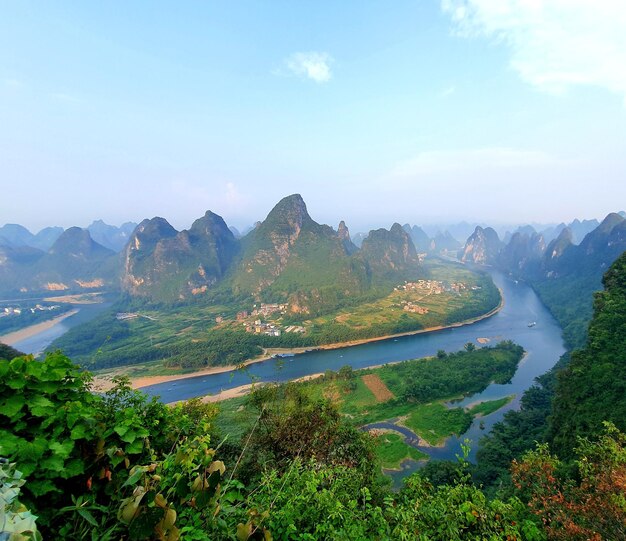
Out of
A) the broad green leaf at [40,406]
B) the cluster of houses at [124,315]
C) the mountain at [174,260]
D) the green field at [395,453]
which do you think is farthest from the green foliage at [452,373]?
the mountain at [174,260]

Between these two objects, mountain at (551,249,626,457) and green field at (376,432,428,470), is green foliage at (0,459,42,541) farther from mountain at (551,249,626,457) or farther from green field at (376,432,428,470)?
green field at (376,432,428,470)

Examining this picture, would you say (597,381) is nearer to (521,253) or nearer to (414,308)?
(414,308)

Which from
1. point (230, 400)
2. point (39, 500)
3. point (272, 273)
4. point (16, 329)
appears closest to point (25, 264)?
point (16, 329)

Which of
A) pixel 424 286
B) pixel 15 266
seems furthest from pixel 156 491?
pixel 15 266

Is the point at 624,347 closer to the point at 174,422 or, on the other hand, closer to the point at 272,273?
the point at 174,422

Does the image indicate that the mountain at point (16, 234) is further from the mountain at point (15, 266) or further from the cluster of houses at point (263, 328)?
the cluster of houses at point (263, 328)

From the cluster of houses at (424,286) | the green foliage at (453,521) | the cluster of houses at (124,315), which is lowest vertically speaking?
the cluster of houses at (124,315)

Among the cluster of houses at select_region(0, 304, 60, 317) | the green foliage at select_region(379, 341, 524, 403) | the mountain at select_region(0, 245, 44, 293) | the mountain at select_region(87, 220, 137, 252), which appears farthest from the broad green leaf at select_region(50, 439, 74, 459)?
the mountain at select_region(87, 220, 137, 252)
